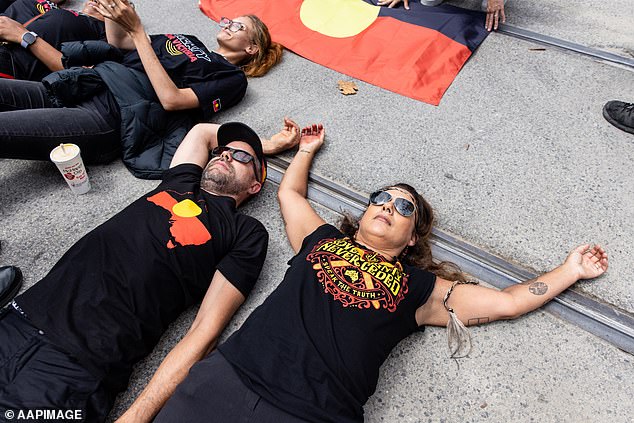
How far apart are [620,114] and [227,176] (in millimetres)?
2483

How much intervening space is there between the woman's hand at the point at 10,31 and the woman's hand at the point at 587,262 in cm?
334

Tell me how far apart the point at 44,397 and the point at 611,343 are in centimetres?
223

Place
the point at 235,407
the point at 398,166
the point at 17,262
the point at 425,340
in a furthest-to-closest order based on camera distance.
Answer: the point at 398,166, the point at 17,262, the point at 425,340, the point at 235,407

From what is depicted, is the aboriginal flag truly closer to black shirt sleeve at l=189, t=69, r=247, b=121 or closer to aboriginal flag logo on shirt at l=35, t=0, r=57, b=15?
black shirt sleeve at l=189, t=69, r=247, b=121

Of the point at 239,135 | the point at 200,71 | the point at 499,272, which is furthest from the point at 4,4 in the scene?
the point at 499,272

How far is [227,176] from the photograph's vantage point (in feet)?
7.61

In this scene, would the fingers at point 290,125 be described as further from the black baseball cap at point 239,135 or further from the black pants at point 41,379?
the black pants at point 41,379

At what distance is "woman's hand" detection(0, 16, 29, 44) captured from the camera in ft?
9.23

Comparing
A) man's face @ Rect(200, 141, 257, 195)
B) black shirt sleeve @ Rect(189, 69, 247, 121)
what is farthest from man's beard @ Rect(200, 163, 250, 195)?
black shirt sleeve @ Rect(189, 69, 247, 121)

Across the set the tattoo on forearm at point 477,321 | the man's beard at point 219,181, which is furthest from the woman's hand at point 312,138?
the tattoo on forearm at point 477,321

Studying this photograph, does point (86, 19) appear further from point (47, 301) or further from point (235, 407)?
point (235, 407)

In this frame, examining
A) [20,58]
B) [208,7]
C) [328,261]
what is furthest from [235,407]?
[208,7]

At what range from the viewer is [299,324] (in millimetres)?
1701

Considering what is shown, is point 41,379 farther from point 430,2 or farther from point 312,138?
point 430,2
